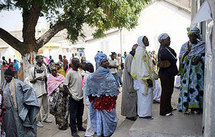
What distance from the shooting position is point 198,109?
4.44 meters

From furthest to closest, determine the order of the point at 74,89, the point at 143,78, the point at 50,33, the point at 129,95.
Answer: the point at 50,33 < the point at 129,95 < the point at 74,89 < the point at 143,78

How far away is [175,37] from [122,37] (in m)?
5.09

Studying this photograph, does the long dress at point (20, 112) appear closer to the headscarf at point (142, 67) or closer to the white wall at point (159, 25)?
the headscarf at point (142, 67)

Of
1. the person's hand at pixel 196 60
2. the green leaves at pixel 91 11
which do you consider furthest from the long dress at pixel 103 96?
the green leaves at pixel 91 11

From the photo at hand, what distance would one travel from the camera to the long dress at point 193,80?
13.9ft

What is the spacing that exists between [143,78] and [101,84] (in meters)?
0.90

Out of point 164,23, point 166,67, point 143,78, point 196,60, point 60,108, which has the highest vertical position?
point 164,23

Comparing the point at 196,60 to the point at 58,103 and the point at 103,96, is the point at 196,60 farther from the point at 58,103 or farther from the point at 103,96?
the point at 58,103

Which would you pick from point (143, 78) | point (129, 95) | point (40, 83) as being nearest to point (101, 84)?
point (143, 78)

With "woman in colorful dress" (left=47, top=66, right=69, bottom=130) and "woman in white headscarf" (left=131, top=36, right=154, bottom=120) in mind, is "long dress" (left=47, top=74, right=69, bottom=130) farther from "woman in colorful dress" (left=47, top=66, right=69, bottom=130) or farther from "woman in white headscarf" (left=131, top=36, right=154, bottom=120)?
"woman in white headscarf" (left=131, top=36, right=154, bottom=120)

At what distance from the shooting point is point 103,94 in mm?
4605

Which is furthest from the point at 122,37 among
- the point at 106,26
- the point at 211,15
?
the point at 211,15

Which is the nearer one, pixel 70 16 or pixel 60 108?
pixel 60 108

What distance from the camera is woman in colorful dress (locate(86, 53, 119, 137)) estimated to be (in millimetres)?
4602
